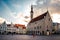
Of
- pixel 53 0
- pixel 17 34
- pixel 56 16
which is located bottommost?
pixel 17 34

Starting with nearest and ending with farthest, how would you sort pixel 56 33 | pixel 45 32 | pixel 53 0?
pixel 53 0
pixel 56 33
pixel 45 32

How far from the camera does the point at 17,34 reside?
10.9m

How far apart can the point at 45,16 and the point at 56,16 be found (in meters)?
4.31

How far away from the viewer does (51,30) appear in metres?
9.41

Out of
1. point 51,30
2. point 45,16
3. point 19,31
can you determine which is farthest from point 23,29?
point 45,16

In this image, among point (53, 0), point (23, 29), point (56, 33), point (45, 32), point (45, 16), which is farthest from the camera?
point (45, 16)

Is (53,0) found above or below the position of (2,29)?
above

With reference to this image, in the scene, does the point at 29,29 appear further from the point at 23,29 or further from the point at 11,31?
the point at 11,31

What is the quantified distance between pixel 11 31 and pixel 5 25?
2.15 ft

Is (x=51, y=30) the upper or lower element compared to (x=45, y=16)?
lower

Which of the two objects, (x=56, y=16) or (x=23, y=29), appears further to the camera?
(x=23, y=29)

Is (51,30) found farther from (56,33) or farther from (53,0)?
(53,0)

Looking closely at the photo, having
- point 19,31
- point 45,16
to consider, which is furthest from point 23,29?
point 45,16

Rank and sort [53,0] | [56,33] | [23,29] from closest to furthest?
1. [53,0]
2. [56,33]
3. [23,29]
